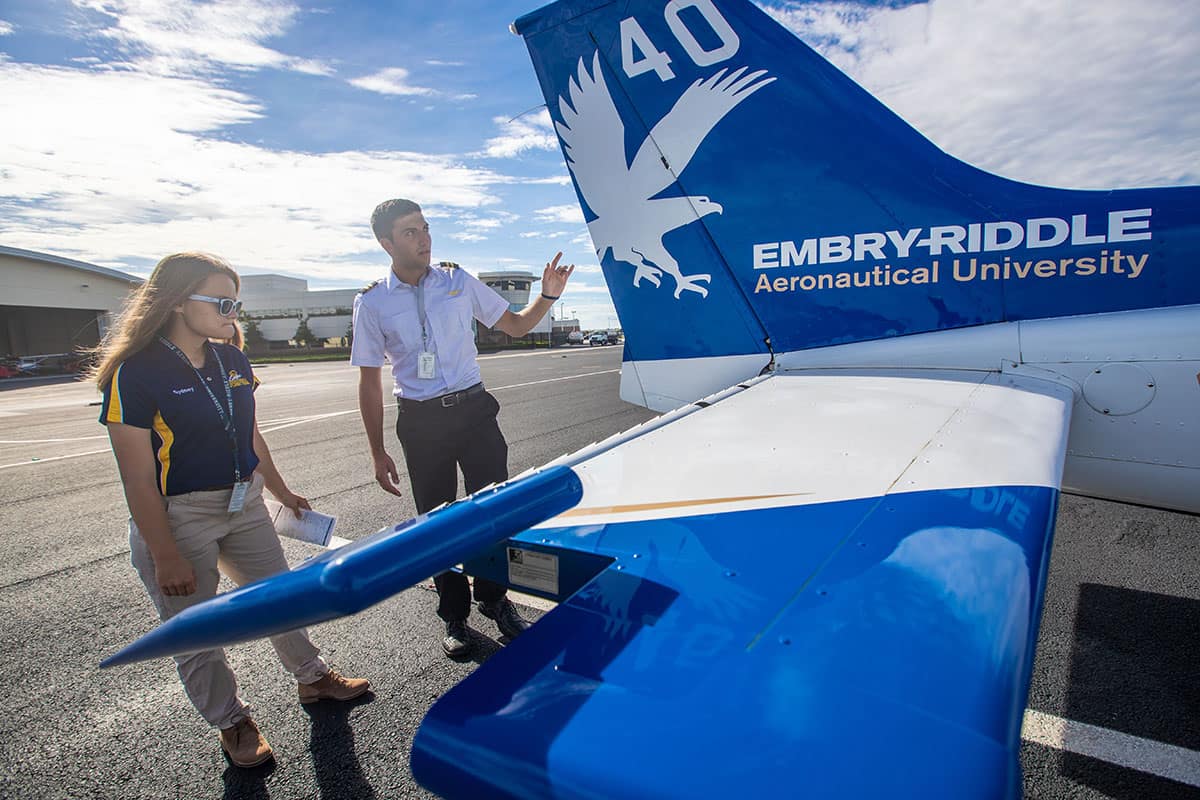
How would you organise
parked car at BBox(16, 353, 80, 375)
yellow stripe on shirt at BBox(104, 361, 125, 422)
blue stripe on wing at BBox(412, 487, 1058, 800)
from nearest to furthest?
blue stripe on wing at BBox(412, 487, 1058, 800)
yellow stripe on shirt at BBox(104, 361, 125, 422)
parked car at BBox(16, 353, 80, 375)

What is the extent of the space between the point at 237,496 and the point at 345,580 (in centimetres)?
166

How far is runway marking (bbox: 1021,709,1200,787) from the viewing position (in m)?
1.95

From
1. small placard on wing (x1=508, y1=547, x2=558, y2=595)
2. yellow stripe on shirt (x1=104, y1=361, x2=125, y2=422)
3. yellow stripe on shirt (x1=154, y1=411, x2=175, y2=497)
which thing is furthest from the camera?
yellow stripe on shirt (x1=154, y1=411, x2=175, y2=497)

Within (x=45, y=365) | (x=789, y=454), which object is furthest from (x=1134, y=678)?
(x=45, y=365)

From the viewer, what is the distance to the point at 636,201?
9.57ft

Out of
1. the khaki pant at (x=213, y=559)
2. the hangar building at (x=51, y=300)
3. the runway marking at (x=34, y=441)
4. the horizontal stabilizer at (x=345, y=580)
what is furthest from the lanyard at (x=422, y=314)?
the hangar building at (x=51, y=300)

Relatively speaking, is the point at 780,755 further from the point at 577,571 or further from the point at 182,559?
the point at 182,559

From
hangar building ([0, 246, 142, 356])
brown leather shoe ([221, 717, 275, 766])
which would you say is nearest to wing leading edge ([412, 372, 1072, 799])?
brown leather shoe ([221, 717, 275, 766])

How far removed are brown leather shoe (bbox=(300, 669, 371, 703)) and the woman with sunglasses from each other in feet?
0.90

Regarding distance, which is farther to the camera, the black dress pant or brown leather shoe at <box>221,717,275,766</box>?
the black dress pant

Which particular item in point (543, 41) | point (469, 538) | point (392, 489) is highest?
point (543, 41)

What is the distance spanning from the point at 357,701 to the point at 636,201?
2.52 m

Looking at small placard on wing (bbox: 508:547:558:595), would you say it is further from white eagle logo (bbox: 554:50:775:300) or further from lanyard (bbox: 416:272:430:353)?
white eagle logo (bbox: 554:50:775:300)

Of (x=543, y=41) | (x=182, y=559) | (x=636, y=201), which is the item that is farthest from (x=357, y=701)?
(x=543, y=41)
